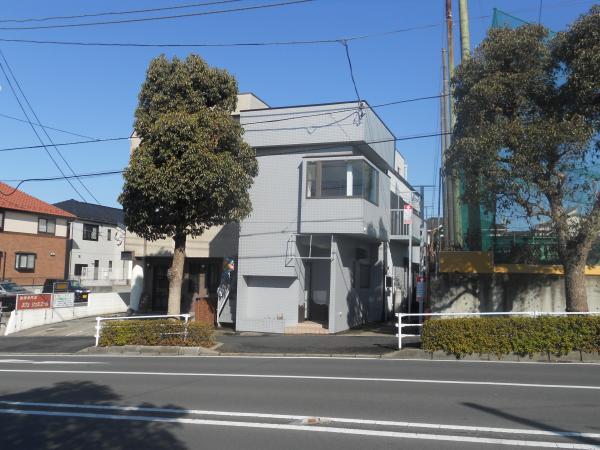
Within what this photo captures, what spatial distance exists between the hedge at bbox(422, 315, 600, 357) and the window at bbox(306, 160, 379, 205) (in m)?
7.12

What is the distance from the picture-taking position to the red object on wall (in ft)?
73.9

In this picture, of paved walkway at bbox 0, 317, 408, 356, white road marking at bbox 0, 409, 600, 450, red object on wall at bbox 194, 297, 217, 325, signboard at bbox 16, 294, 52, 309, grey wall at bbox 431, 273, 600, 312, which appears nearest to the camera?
white road marking at bbox 0, 409, 600, 450

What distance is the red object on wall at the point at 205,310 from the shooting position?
2253cm

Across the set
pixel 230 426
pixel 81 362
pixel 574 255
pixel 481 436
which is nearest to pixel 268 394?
pixel 230 426

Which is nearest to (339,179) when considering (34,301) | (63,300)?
(34,301)

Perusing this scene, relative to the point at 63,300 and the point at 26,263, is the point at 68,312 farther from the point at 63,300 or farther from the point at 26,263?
the point at 26,263

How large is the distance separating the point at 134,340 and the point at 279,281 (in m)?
6.02

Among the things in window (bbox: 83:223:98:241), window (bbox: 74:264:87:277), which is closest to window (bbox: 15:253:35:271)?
window (bbox: 74:264:87:277)

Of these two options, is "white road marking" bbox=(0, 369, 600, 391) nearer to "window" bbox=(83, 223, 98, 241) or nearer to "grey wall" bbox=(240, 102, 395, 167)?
"grey wall" bbox=(240, 102, 395, 167)

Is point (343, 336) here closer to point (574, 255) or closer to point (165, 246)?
point (574, 255)

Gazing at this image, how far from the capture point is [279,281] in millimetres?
21203

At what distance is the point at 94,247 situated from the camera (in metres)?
48.1

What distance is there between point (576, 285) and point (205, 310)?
13.9m

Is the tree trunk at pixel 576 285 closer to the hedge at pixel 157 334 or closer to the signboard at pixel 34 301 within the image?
the hedge at pixel 157 334
